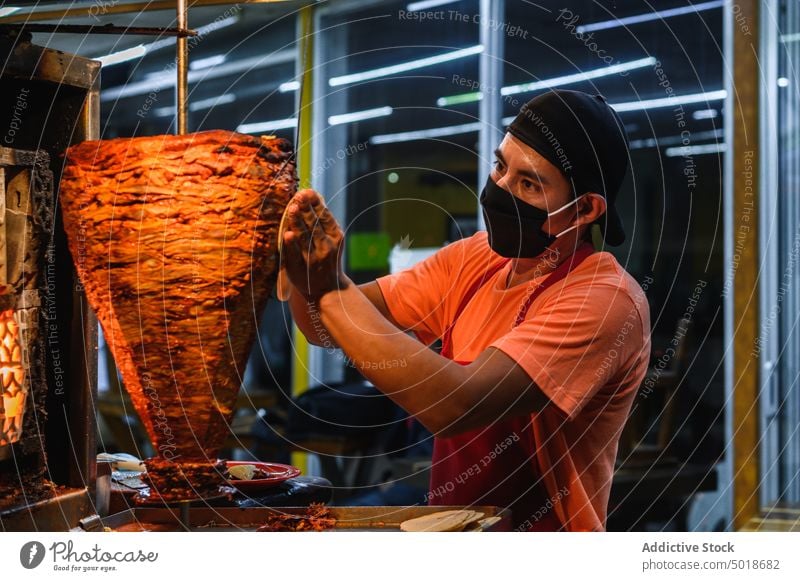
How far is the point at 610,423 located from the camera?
4.91 feet

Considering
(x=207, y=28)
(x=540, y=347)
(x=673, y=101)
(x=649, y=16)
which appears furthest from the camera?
(x=673, y=101)

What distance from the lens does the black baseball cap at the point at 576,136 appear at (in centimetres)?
138

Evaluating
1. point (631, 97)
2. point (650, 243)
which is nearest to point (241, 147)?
point (631, 97)

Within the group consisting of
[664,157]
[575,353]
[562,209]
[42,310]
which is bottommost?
[575,353]

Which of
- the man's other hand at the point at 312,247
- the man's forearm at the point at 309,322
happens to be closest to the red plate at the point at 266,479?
the man's forearm at the point at 309,322

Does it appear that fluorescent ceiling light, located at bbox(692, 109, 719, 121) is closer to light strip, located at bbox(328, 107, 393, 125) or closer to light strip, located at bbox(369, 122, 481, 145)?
light strip, located at bbox(369, 122, 481, 145)

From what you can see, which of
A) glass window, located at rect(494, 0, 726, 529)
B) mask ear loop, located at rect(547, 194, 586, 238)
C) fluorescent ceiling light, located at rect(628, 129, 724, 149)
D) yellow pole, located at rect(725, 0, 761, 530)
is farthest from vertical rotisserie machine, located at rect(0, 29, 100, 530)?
fluorescent ceiling light, located at rect(628, 129, 724, 149)

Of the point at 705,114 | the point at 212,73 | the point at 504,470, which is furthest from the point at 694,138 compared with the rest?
the point at 504,470

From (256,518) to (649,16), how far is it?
7.63 feet

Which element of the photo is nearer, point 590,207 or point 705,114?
point 590,207

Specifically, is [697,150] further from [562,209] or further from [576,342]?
[576,342]

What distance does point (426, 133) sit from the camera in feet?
11.1

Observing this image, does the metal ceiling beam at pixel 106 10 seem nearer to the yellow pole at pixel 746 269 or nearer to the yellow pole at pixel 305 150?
the yellow pole at pixel 305 150
